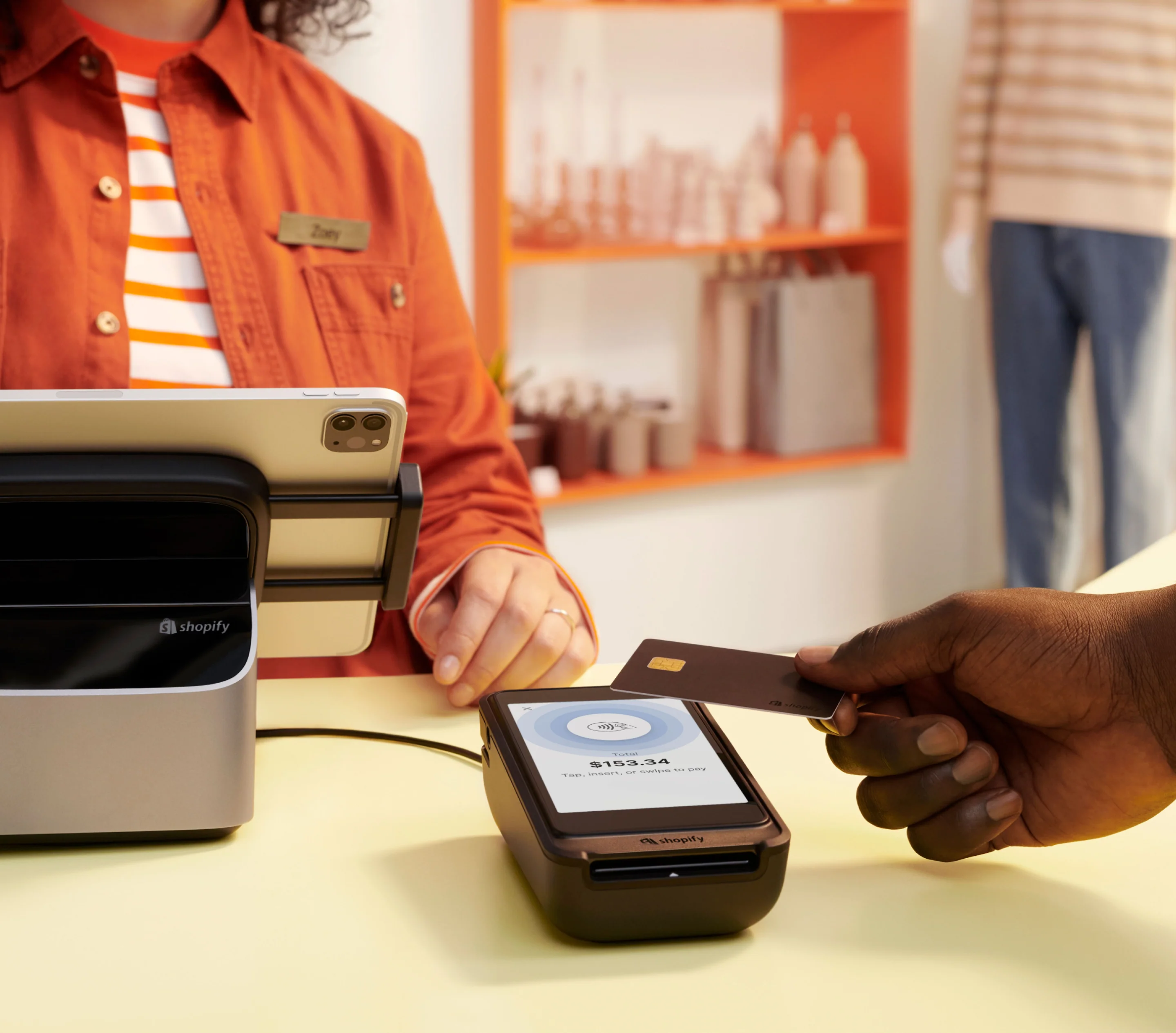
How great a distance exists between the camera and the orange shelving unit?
2.77 m

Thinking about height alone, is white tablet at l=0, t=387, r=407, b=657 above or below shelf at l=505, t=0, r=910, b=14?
below

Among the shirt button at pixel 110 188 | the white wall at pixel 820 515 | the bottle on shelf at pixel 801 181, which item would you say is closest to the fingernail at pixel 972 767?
the shirt button at pixel 110 188

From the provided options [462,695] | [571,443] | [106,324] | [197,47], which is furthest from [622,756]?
[571,443]

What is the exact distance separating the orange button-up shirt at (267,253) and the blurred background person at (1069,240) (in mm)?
2110

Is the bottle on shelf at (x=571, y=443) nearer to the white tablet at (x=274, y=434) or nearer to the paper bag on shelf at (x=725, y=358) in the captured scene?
the paper bag on shelf at (x=725, y=358)

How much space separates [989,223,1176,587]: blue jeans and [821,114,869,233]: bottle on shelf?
0.35 meters

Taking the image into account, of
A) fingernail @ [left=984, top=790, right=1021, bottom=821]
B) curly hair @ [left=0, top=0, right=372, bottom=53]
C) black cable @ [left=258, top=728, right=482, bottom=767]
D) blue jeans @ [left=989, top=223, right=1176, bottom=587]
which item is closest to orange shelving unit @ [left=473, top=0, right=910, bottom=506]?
blue jeans @ [left=989, top=223, right=1176, bottom=587]

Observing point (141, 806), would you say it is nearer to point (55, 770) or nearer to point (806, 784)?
point (55, 770)

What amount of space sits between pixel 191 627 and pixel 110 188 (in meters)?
0.63

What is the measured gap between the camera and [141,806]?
2.34ft

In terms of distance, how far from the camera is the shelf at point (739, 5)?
2.73 metres

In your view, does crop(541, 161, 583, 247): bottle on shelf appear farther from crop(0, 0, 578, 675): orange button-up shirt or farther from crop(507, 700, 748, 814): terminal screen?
crop(507, 700, 748, 814): terminal screen

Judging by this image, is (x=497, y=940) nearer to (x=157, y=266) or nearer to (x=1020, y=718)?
(x=1020, y=718)

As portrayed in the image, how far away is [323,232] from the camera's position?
4.27ft
